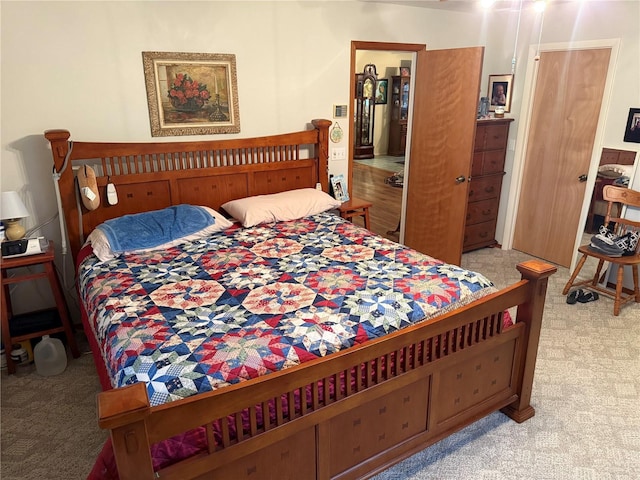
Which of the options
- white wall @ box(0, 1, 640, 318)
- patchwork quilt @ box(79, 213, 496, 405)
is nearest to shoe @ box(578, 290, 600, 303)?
white wall @ box(0, 1, 640, 318)

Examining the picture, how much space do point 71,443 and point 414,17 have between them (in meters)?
4.06

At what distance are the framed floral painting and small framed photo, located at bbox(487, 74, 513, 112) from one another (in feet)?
8.98

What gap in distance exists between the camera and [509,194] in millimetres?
4820

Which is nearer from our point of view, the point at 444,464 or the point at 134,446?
the point at 134,446

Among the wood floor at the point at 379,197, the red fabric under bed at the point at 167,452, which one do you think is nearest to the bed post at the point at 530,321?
the red fabric under bed at the point at 167,452

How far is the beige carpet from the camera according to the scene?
213 centimetres

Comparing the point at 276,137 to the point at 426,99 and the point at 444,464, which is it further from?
the point at 444,464

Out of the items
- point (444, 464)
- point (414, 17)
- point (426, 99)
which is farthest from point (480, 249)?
point (444, 464)

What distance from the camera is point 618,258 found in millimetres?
3492

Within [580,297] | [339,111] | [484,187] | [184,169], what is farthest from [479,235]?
[184,169]

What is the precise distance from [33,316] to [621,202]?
439cm

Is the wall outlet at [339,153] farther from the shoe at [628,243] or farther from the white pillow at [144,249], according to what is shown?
the shoe at [628,243]

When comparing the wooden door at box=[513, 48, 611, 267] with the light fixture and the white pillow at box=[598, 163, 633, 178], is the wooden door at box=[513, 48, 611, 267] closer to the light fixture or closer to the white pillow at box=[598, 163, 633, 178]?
the white pillow at box=[598, 163, 633, 178]

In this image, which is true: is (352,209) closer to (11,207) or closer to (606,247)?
(606,247)
